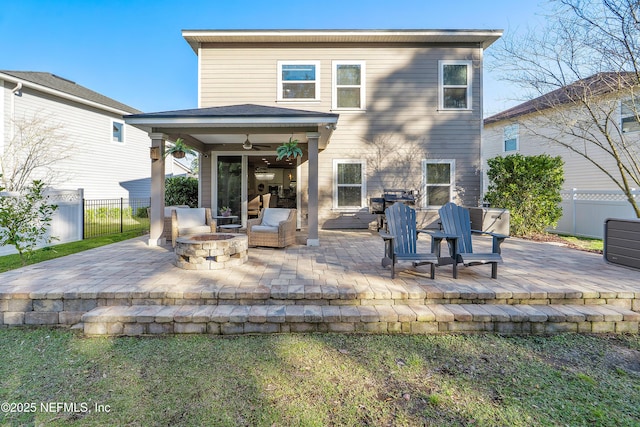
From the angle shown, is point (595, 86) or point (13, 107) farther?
point (13, 107)

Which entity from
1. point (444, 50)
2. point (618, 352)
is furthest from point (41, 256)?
Answer: point (444, 50)

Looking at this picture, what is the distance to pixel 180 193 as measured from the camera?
434 inches

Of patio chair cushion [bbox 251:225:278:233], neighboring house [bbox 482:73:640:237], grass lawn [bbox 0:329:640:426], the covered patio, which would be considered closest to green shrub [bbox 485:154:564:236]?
neighboring house [bbox 482:73:640:237]

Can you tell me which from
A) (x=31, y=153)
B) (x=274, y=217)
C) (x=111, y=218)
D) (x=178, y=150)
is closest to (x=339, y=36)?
(x=178, y=150)

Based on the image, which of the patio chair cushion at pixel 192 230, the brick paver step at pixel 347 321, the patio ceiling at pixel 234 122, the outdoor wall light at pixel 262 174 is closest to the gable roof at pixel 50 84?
the patio ceiling at pixel 234 122

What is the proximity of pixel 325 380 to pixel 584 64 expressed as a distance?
317 inches

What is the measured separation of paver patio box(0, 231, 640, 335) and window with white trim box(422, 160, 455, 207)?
5.12 metres

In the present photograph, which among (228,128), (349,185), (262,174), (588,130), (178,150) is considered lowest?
(349,185)

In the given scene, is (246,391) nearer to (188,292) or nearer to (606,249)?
(188,292)

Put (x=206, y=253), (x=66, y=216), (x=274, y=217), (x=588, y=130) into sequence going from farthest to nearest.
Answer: (x=588, y=130) → (x=66, y=216) → (x=274, y=217) → (x=206, y=253)

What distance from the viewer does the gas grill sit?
26.8ft

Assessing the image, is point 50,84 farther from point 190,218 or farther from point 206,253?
point 206,253

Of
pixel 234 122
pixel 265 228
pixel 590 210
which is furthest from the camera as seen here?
pixel 590 210

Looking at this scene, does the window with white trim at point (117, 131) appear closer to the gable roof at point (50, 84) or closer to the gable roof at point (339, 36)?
the gable roof at point (50, 84)
